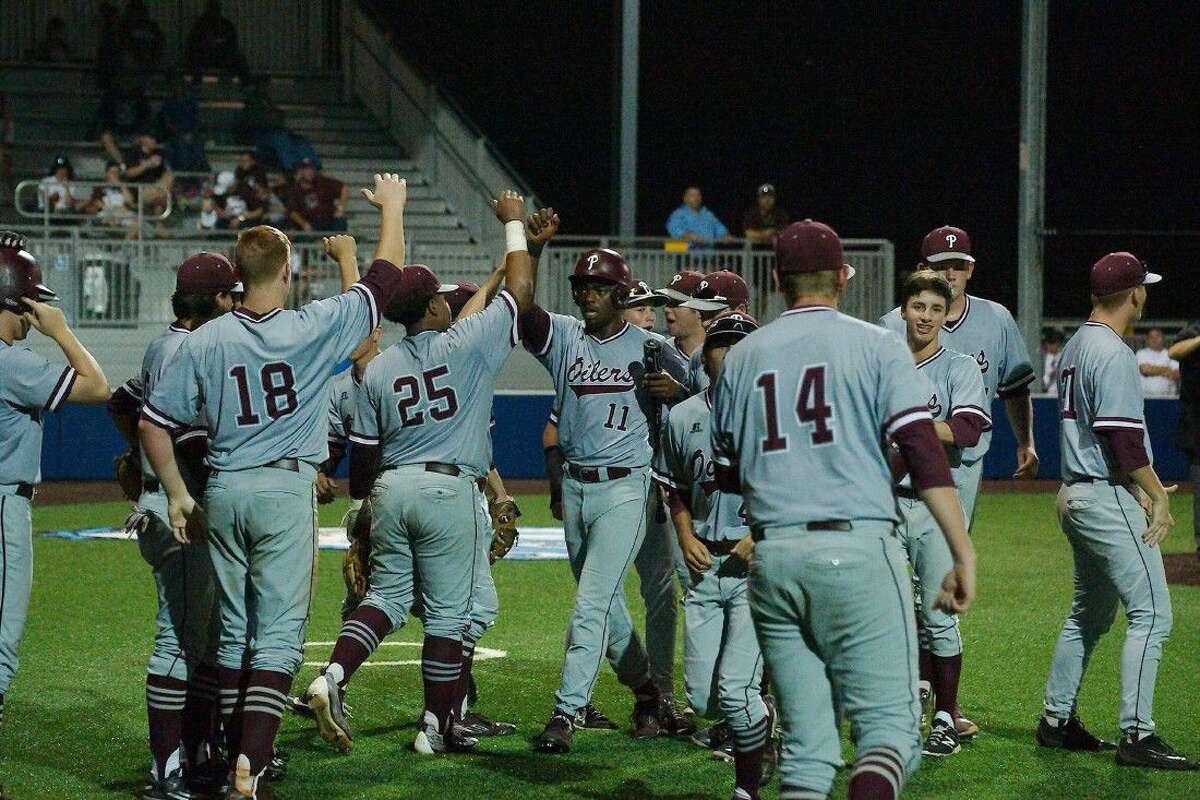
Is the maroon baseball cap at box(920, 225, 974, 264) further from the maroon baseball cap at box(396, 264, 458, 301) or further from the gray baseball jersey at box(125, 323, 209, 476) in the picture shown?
the gray baseball jersey at box(125, 323, 209, 476)

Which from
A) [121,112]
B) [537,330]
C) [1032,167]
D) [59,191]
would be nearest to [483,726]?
[537,330]

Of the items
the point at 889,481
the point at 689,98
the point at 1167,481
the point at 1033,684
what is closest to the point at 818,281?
the point at 889,481

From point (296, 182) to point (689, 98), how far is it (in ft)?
35.2

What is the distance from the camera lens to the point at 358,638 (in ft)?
21.5

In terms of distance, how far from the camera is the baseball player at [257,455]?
225 inches

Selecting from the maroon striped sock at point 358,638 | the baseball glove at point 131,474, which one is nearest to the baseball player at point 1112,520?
the maroon striped sock at point 358,638

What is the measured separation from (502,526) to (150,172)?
15238mm

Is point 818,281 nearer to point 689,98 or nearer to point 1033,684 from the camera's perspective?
point 1033,684

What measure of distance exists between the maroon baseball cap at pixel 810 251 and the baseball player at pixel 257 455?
72.3 inches

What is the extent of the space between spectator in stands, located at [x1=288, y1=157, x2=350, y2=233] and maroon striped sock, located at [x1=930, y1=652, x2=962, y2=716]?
15.7 m

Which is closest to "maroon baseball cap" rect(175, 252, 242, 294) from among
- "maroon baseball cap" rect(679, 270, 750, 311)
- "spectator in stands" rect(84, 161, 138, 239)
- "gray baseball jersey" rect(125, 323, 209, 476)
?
"gray baseball jersey" rect(125, 323, 209, 476)

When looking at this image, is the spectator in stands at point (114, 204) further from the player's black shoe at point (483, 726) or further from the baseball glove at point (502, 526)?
the player's black shoe at point (483, 726)

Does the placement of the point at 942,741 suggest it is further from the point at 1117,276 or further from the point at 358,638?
the point at 358,638

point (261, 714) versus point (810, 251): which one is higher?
point (810, 251)
